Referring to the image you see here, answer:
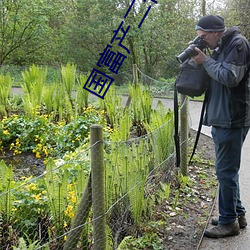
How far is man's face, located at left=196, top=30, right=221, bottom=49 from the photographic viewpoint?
117 inches

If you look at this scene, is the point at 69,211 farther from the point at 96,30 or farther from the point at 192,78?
the point at 96,30

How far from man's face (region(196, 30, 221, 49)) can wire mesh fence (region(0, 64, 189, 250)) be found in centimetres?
108

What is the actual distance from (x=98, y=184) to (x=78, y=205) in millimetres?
254

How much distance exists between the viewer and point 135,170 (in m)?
3.18

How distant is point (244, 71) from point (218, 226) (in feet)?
4.47

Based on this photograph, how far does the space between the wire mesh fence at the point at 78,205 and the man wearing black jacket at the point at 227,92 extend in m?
0.70

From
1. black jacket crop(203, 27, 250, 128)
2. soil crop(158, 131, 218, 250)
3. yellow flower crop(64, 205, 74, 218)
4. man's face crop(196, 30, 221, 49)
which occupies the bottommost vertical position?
soil crop(158, 131, 218, 250)

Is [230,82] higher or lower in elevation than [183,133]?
higher

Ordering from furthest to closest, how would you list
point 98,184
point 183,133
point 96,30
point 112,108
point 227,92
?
point 96,30 → point 112,108 → point 183,133 → point 227,92 → point 98,184

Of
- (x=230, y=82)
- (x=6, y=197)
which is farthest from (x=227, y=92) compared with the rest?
(x=6, y=197)

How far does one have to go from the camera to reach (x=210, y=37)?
2.99 meters

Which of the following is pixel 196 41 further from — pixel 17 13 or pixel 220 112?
pixel 17 13

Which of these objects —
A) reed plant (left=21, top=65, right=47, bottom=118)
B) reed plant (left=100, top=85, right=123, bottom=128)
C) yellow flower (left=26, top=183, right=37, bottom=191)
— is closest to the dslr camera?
yellow flower (left=26, top=183, right=37, bottom=191)

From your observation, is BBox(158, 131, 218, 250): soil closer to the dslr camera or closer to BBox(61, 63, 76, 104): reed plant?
the dslr camera
